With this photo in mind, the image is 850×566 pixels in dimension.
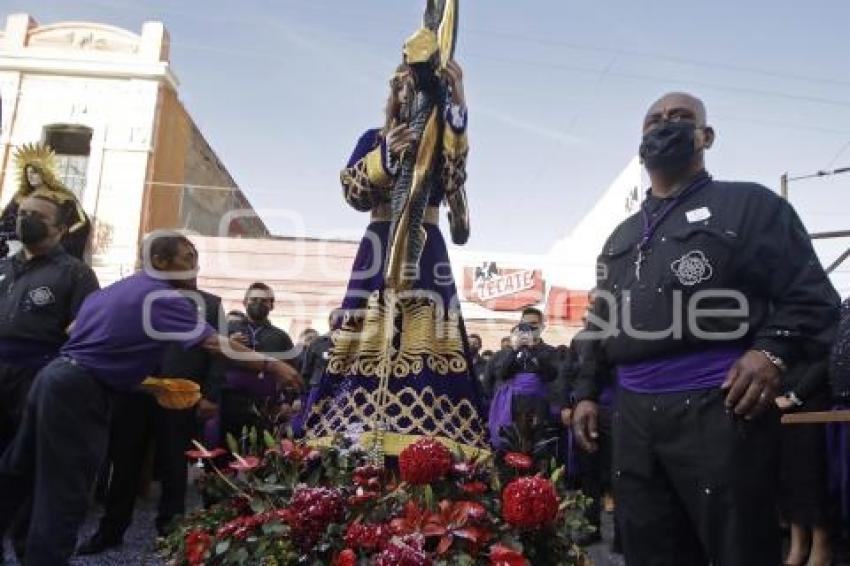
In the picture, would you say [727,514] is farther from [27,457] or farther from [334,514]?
[27,457]

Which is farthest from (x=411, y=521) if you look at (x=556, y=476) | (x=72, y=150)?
(x=72, y=150)

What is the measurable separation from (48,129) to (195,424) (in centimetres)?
1548

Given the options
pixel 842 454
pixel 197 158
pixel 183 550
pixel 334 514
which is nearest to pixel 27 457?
pixel 183 550

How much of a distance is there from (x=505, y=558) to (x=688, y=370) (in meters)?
0.75

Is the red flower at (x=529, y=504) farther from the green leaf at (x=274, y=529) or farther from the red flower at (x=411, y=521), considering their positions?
the green leaf at (x=274, y=529)

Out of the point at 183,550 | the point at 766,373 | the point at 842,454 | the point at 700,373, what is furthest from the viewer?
the point at 842,454

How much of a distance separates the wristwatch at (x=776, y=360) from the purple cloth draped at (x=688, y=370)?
11 cm

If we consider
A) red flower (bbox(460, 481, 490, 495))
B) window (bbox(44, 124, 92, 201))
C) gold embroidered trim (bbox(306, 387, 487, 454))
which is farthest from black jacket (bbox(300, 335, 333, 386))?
window (bbox(44, 124, 92, 201))

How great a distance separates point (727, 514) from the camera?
6.86 ft

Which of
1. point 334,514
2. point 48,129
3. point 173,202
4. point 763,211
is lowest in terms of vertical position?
point 334,514

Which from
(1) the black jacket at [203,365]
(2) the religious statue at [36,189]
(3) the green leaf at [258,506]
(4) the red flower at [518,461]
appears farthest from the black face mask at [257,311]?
(4) the red flower at [518,461]

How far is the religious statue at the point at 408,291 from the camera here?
3.33m

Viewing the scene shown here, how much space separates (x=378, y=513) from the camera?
2.59 m

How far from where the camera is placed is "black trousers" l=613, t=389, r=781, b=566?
209 cm
